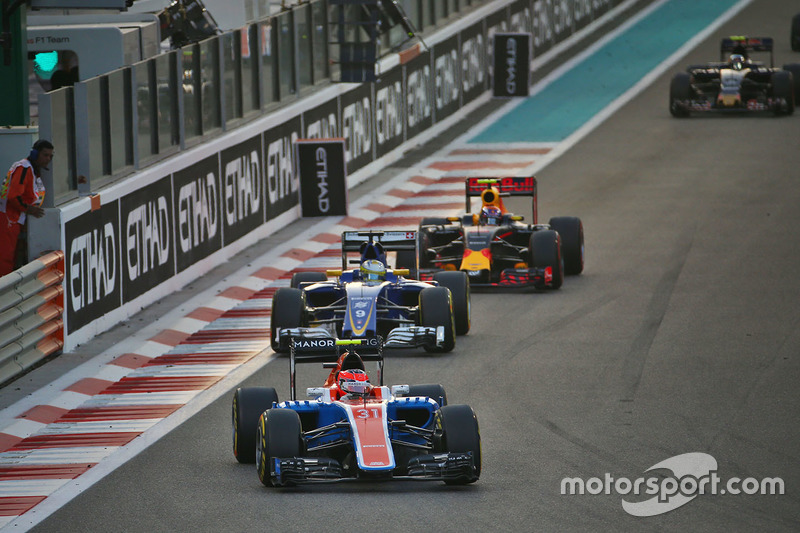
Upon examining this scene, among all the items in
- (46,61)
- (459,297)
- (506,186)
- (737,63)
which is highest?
(46,61)

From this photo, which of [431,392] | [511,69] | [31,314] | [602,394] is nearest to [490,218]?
[602,394]

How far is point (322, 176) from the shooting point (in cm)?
2283

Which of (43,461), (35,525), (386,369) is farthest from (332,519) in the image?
(386,369)

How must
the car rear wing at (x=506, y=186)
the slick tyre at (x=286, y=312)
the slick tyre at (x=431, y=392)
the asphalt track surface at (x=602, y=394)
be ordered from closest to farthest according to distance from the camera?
the asphalt track surface at (x=602, y=394) → the slick tyre at (x=431, y=392) → the slick tyre at (x=286, y=312) → the car rear wing at (x=506, y=186)

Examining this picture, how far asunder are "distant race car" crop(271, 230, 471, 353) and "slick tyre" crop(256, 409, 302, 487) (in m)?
4.05

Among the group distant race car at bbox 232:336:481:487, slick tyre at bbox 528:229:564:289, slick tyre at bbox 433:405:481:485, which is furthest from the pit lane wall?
slick tyre at bbox 433:405:481:485

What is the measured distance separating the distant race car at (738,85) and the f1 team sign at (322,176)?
9.58 m

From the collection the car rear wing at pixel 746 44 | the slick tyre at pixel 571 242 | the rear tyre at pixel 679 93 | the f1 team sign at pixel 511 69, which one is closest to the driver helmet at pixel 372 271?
the slick tyre at pixel 571 242

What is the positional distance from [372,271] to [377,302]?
311 millimetres

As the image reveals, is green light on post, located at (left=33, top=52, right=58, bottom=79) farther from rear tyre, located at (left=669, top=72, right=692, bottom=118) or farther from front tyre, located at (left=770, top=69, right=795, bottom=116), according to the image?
front tyre, located at (left=770, top=69, right=795, bottom=116)

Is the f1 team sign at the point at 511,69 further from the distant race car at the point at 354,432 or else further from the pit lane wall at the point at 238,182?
the distant race car at the point at 354,432

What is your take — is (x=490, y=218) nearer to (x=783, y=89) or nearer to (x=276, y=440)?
(x=276, y=440)

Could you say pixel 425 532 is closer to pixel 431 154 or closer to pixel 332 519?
pixel 332 519

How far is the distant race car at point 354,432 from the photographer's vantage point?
9.80 meters
